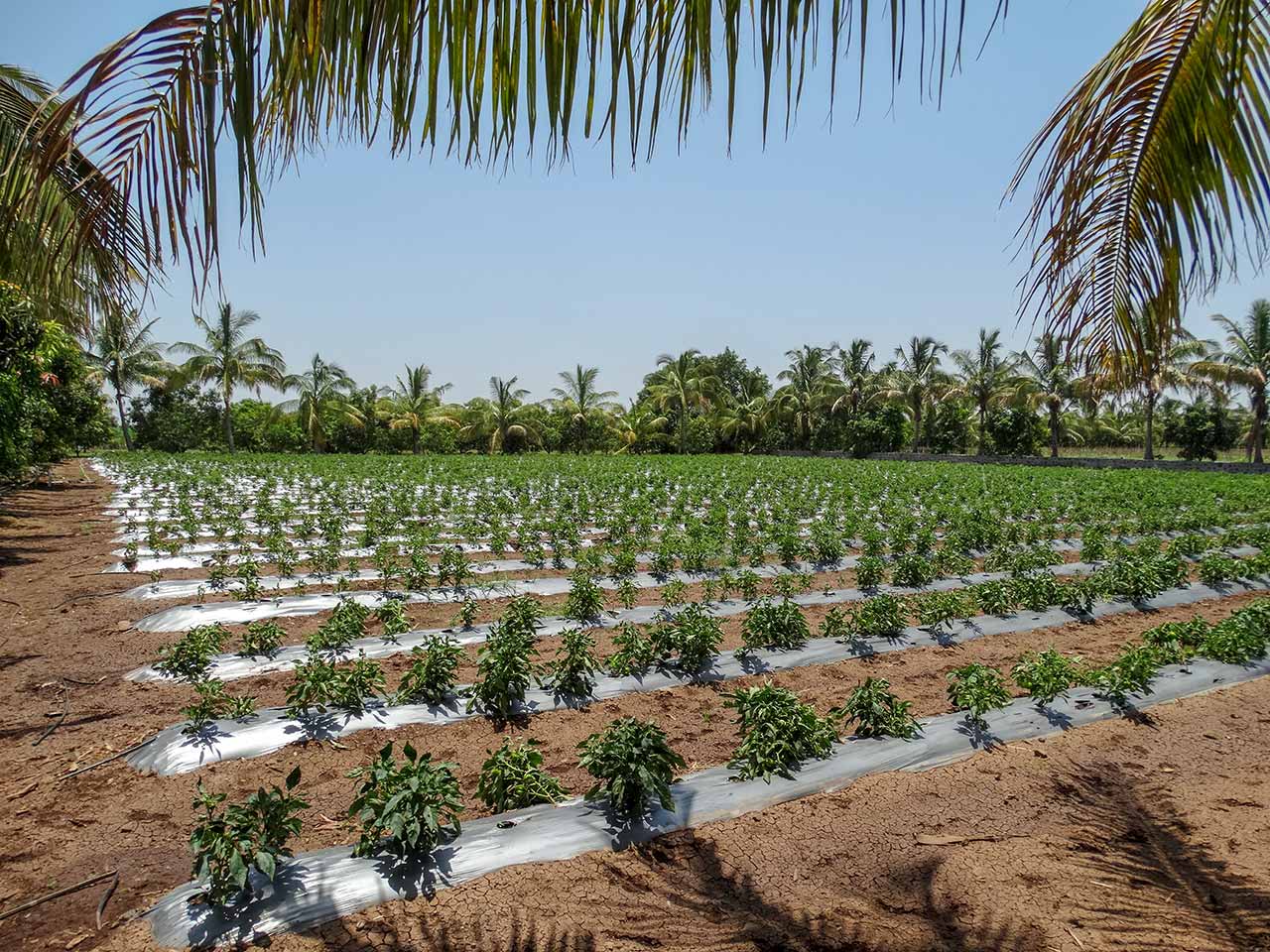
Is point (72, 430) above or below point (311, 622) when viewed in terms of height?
above

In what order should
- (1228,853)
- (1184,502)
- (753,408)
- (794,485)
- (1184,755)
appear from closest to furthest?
(1228,853) → (1184,755) → (1184,502) → (794,485) → (753,408)

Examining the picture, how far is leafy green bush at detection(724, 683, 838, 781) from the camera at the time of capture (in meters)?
3.72

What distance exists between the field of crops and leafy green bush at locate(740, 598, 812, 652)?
0.02 m

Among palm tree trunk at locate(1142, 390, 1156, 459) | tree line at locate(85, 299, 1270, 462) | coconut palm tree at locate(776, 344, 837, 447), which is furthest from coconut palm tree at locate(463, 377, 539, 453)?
palm tree trunk at locate(1142, 390, 1156, 459)

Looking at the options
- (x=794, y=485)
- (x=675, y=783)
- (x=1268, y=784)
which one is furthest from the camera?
(x=794, y=485)

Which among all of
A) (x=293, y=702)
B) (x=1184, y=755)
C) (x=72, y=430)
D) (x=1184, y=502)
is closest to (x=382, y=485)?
(x=72, y=430)

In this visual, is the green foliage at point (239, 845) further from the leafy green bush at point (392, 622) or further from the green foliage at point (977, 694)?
the green foliage at point (977, 694)

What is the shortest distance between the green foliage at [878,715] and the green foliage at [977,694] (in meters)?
0.45

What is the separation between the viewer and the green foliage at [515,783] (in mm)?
3432

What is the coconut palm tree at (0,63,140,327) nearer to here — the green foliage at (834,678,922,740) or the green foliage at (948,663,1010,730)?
the green foliage at (834,678,922,740)

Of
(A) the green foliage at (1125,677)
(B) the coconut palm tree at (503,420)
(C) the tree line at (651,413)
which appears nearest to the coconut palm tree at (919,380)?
(C) the tree line at (651,413)

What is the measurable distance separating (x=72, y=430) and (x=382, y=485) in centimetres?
776

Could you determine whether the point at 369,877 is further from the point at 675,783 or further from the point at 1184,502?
the point at 1184,502

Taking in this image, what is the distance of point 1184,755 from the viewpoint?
4.30 m
